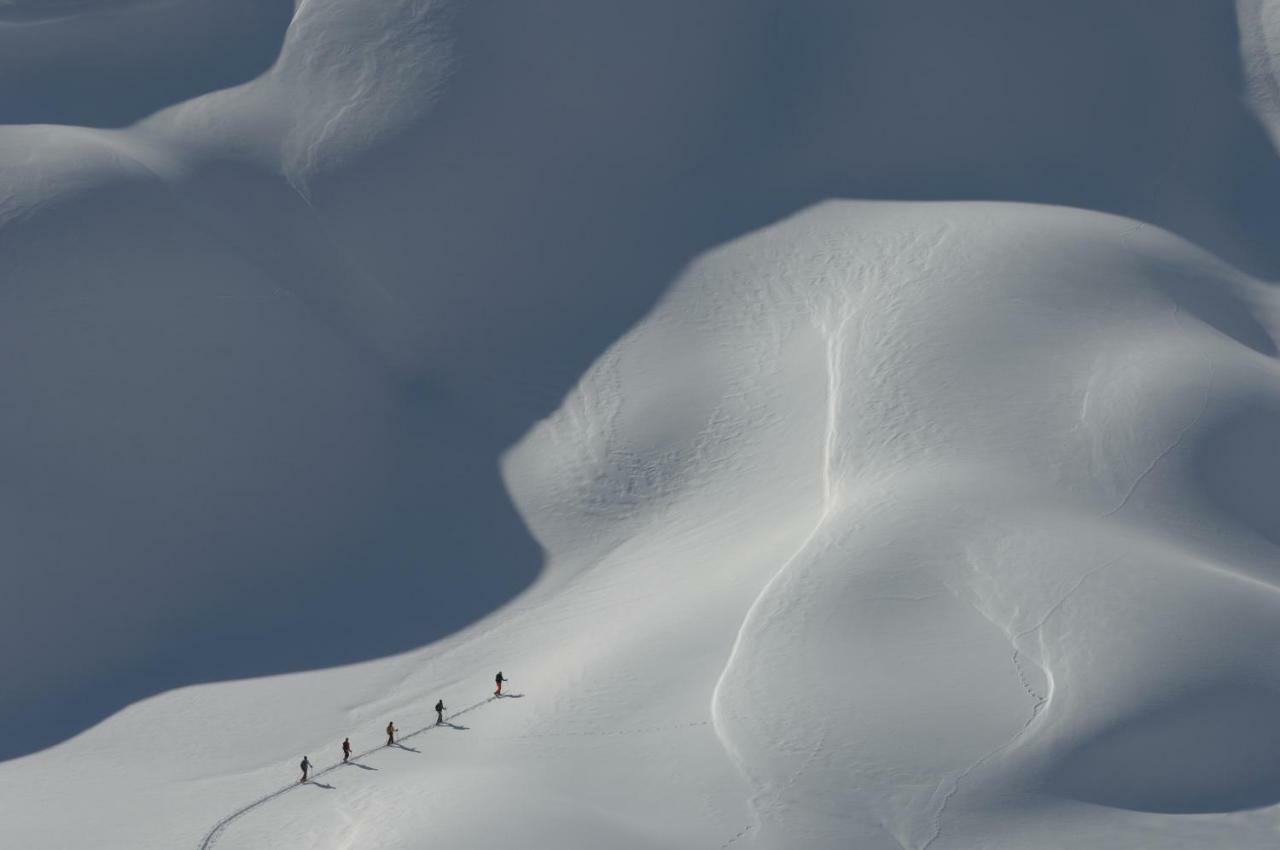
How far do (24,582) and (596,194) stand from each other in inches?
981

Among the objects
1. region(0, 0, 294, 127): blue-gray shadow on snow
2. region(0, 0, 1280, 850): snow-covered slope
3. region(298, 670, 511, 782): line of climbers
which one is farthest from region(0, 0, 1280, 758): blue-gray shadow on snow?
region(298, 670, 511, 782): line of climbers

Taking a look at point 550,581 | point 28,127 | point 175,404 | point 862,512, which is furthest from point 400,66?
point 862,512

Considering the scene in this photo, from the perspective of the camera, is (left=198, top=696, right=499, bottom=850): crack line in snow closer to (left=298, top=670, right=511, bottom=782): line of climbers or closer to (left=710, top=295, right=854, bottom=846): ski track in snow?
Answer: (left=298, top=670, right=511, bottom=782): line of climbers

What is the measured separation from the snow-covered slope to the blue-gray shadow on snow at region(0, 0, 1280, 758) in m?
0.16

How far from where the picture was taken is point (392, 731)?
140 feet

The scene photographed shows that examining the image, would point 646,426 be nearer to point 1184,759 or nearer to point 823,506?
point 823,506

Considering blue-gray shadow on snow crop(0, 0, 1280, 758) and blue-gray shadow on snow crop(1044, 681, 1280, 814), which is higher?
blue-gray shadow on snow crop(0, 0, 1280, 758)

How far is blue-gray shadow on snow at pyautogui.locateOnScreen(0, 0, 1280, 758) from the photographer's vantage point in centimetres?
5056

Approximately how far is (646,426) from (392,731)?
51.2ft

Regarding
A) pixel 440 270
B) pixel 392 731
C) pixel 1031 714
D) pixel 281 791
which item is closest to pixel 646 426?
pixel 440 270

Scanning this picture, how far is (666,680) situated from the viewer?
41.1m

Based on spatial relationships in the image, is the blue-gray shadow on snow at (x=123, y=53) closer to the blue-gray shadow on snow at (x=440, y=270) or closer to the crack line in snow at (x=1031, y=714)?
the blue-gray shadow on snow at (x=440, y=270)

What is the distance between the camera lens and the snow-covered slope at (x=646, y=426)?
125 feet

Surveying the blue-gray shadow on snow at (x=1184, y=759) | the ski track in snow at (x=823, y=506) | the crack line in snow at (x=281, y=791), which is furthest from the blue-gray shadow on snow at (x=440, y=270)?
the blue-gray shadow on snow at (x=1184, y=759)
